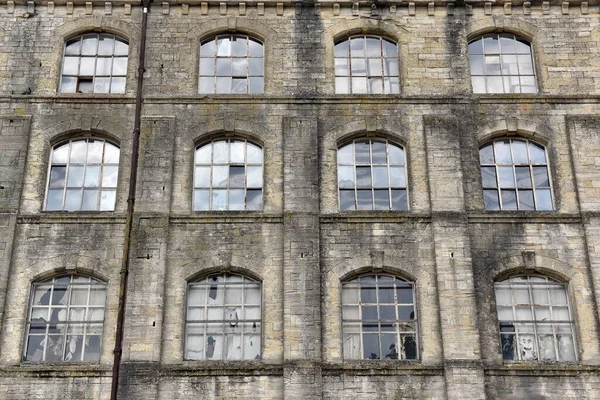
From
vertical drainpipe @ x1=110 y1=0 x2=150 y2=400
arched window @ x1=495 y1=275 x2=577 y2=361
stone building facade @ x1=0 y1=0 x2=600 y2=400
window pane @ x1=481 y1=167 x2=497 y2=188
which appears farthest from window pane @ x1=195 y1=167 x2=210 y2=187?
arched window @ x1=495 y1=275 x2=577 y2=361

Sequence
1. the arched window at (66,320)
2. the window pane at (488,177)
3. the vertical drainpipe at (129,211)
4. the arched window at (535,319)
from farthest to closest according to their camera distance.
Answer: the window pane at (488,177)
the arched window at (535,319)
the arched window at (66,320)
the vertical drainpipe at (129,211)

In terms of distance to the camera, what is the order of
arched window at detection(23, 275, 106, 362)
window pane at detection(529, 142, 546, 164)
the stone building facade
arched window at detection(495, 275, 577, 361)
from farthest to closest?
window pane at detection(529, 142, 546, 164) → arched window at detection(495, 275, 577, 361) → arched window at detection(23, 275, 106, 362) → the stone building facade

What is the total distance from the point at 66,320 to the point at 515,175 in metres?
10.8

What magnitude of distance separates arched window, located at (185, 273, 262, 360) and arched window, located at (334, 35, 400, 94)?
18.6ft

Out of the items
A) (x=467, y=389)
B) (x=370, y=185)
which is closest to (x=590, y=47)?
(x=370, y=185)

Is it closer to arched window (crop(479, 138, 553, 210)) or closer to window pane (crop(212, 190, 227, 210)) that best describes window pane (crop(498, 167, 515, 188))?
arched window (crop(479, 138, 553, 210))

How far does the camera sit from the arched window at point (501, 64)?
22750mm

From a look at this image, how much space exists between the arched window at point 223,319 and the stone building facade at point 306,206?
0.25m

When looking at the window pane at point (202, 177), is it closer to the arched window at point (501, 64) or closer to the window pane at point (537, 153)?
the arched window at point (501, 64)

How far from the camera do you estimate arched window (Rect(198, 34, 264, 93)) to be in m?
22.7

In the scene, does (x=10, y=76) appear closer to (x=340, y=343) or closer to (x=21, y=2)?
(x=21, y=2)

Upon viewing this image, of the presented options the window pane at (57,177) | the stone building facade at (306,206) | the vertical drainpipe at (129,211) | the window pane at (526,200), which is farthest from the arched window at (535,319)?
the window pane at (57,177)

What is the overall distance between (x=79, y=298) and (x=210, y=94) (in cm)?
581

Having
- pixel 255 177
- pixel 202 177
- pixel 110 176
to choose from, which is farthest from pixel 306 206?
pixel 110 176
